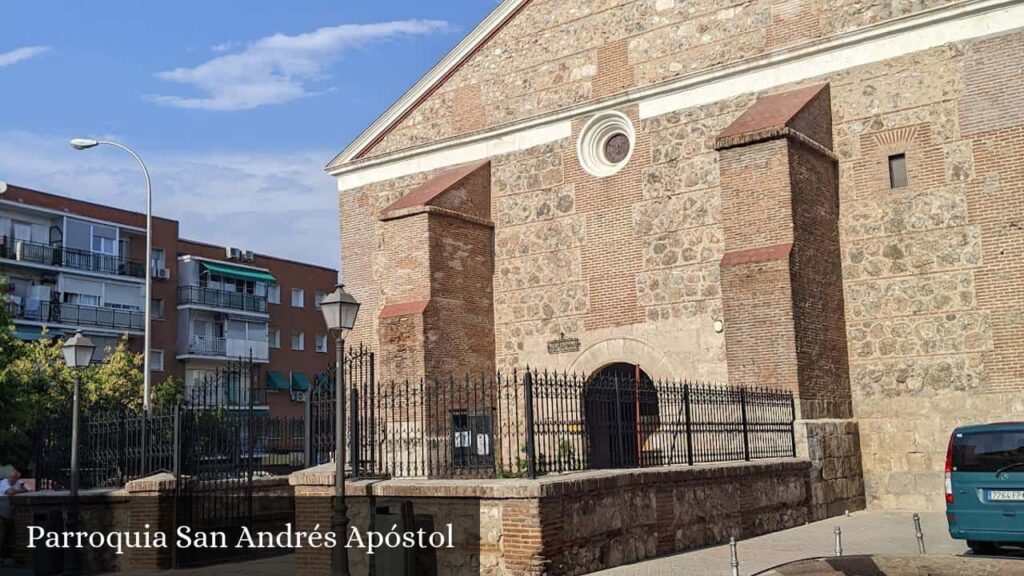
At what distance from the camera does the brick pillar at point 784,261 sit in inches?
610

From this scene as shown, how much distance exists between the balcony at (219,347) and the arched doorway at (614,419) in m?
35.7

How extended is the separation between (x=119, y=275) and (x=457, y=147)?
86.4ft

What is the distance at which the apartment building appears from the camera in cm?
3953

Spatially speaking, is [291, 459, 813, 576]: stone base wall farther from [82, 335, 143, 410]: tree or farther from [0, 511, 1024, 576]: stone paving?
[82, 335, 143, 410]: tree

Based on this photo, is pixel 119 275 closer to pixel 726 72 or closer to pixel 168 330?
pixel 168 330

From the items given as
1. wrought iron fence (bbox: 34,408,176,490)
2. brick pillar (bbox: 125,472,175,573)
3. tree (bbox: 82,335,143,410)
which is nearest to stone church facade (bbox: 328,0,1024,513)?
wrought iron fence (bbox: 34,408,176,490)

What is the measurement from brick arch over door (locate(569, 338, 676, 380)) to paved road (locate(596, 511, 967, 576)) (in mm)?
4237

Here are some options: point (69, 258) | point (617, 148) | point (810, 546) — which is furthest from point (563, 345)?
point (69, 258)

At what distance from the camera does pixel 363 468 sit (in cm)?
1187

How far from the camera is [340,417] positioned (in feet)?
34.0

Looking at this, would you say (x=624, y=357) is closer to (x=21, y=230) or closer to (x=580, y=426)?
(x=580, y=426)

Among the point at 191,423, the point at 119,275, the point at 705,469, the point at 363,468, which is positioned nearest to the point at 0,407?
the point at 191,423

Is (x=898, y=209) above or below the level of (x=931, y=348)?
above

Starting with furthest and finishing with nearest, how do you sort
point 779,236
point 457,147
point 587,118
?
1. point 457,147
2. point 587,118
3. point 779,236
